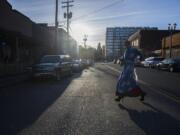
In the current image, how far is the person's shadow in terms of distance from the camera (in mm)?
7238

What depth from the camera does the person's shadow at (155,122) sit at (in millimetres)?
7238

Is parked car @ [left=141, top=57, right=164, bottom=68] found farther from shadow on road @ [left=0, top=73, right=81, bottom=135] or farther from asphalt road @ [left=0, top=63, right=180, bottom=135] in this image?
shadow on road @ [left=0, top=73, right=81, bottom=135]

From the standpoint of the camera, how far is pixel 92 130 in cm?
723

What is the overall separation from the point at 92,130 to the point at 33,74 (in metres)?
14.3

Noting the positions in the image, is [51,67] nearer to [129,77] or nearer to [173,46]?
[129,77]

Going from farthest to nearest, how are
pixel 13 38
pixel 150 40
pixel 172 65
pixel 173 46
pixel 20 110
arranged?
1. pixel 150 40
2. pixel 173 46
3. pixel 172 65
4. pixel 13 38
5. pixel 20 110

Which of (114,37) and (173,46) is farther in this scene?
(114,37)

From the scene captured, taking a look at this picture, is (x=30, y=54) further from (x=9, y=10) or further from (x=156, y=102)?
(x=156, y=102)

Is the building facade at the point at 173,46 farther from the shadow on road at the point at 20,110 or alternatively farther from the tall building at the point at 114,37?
the tall building at the point at 114,37

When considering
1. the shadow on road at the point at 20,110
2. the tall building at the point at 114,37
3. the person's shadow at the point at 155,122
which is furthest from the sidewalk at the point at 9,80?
the tall building at the point at 114,37

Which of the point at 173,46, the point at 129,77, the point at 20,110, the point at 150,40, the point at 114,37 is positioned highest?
the point at 114,37

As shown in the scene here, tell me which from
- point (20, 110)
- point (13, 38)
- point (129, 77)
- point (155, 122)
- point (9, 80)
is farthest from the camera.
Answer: point (13, 38)

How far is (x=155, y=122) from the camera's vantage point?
320 inches

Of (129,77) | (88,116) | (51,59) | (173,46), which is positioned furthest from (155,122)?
(173,46)
